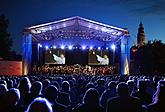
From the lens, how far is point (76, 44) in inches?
2212

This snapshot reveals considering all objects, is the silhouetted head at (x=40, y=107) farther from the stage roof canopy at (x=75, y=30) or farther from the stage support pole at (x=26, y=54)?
the stage roof canopy at (x=75, y=30)

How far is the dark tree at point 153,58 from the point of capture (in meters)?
55.0

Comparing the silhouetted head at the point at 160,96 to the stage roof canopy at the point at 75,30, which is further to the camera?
the stage roof canopy at the point at 75,30

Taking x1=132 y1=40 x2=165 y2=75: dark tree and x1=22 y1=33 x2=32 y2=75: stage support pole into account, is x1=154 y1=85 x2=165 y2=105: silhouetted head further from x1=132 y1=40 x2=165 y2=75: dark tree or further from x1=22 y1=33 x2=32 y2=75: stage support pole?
x1=132 y1=40 x2=165 y2=75: dark tree

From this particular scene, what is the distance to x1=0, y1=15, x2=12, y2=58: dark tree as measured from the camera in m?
72.6

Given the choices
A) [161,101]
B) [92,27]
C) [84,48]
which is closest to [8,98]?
[161,101]

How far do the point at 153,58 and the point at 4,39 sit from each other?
1206 inches

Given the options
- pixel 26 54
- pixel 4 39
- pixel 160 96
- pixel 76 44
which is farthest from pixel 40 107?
pixel 4 39

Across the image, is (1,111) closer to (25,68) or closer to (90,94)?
(90,94)

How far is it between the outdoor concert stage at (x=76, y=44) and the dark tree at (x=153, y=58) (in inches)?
172

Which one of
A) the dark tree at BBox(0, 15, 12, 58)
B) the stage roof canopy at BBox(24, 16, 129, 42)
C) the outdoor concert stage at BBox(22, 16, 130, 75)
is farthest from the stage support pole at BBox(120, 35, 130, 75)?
the dark tree at BBox(0, 15, 12, 58)

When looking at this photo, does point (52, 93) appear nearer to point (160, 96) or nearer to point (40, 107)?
point (160, 96)

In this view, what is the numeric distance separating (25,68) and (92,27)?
35.0 ft

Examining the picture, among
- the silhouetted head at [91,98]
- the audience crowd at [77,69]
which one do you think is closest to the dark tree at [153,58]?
the audience crowd at [77,69]
